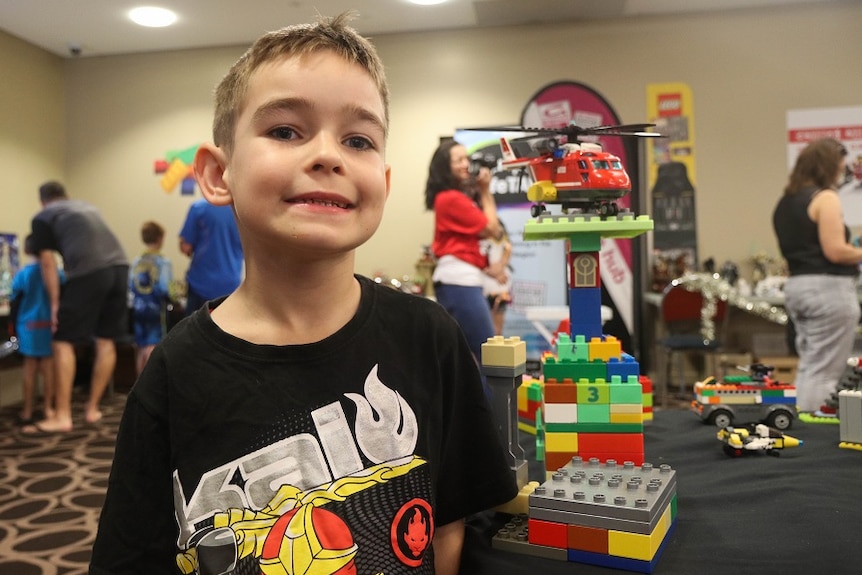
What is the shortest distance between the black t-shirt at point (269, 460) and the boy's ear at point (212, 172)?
5.6 inches

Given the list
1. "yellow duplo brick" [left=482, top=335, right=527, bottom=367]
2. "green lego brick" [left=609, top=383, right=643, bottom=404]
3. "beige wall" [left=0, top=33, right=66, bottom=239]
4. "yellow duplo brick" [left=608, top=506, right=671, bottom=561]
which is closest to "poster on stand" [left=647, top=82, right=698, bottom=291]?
"green lego brick" [left=609, top=383, right=643, bottom=404]

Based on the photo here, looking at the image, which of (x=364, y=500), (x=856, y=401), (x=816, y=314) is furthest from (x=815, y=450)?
(x=816, y=314)

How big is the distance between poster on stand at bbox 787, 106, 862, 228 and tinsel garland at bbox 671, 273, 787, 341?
1.15m

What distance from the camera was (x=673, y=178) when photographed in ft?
16.9

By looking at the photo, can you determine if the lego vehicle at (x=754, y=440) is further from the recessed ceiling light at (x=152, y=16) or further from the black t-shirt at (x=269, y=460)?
the recessed ceiling light at (x=152, y=16)

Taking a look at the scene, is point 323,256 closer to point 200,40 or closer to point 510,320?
point 510,320

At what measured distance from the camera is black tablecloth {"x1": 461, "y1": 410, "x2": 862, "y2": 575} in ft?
2.68

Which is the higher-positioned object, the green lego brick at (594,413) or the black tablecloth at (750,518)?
Result: the green lego brick at (594,413)

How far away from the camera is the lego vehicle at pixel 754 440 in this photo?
128 cm

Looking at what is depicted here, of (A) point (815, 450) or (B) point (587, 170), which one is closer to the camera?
(B) point (587, 170)

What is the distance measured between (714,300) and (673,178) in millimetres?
1154

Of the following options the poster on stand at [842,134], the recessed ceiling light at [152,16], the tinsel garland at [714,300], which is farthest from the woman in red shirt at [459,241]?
the poster on stand at [842,134]

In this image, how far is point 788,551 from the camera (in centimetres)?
83

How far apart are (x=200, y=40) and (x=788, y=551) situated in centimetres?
→ 582
